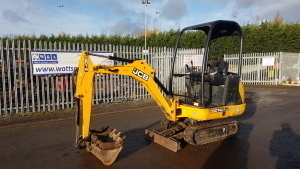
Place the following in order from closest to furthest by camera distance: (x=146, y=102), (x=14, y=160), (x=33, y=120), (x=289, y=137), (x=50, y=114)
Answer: (x=14, y=160) → (x=289, y=137) → (x=33, y=120) → (x=50, y=114) → (x=146, y=102)

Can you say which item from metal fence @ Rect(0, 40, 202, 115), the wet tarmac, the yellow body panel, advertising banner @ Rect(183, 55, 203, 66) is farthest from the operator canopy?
advertising banner @ Rect(183, 55, 203, 66)

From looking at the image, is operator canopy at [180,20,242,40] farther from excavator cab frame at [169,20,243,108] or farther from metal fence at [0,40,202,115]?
metal fence at [0,40,202,115]

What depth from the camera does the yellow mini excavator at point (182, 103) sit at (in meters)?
4.22

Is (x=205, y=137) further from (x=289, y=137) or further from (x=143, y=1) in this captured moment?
(x=143, y=1)

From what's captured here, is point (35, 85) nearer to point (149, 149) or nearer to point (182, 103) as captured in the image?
point (149, 149)

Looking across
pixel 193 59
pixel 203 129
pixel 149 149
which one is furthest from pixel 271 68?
pixel 149 149

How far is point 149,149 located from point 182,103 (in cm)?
127

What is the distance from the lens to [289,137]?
19.6ft

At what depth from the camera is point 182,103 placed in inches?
214

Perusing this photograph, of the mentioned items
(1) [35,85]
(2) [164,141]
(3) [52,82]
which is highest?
(3) [52,82]

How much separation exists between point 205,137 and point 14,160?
12.9 feet

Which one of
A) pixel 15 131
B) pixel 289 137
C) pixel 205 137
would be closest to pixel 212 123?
pixel 205 137

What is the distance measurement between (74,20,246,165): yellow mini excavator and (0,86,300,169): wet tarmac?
0.27m

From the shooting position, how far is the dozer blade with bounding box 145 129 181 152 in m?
4.86
